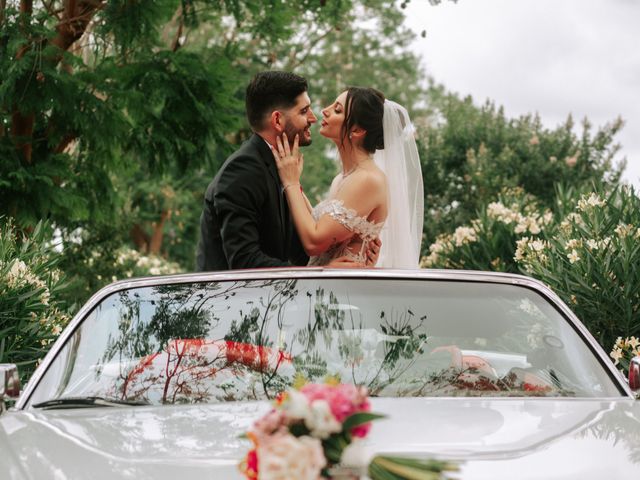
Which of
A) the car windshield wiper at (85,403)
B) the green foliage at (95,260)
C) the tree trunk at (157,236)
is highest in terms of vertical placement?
the car windshield wiper at (85,403)

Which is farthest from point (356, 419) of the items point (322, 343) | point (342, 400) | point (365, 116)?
point (365, 116)

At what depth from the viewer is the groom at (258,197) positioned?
18.5 ft

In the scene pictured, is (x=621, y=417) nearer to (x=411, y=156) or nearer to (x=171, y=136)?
(x=411, y=156)

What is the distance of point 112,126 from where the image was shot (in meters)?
11.3

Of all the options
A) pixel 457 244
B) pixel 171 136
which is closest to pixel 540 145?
pixel 457 244

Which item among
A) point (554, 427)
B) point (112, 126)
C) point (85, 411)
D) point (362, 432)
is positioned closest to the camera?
point (362, 432)

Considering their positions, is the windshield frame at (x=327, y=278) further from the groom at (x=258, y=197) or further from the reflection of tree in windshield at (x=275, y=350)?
the groom at (x=258, y=197)

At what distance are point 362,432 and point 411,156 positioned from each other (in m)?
5.63

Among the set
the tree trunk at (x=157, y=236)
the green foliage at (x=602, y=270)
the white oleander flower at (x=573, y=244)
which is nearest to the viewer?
the green foliage at (x=602, y=270)

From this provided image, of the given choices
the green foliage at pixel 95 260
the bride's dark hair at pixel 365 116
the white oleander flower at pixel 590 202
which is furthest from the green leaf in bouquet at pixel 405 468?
the green foliage at pixel 95 260

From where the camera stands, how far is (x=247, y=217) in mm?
5680

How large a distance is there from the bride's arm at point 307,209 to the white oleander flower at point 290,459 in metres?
3.59

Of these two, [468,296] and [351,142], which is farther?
[351,142]

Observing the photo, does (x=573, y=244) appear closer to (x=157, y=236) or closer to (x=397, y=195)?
(x=397, y=195)
